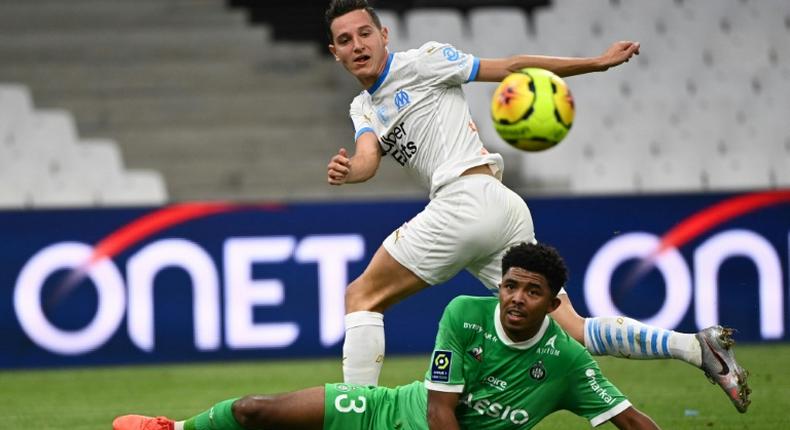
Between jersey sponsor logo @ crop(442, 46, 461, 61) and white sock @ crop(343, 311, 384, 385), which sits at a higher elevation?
jersey sponsor logo @ crop(442, 46, 461, 61)

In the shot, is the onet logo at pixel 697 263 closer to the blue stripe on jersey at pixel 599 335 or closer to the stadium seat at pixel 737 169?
the stadium seat at pixel 737 169

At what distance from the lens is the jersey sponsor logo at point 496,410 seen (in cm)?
492

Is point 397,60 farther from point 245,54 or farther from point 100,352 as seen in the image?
point 245,54

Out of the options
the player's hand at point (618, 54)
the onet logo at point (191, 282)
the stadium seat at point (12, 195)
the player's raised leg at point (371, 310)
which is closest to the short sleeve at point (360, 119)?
the player's raised leg at point (371, 310)

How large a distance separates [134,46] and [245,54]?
3.78 feet

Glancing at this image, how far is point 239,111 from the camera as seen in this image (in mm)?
13070

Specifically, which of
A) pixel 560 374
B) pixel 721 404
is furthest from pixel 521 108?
pixel 721 404

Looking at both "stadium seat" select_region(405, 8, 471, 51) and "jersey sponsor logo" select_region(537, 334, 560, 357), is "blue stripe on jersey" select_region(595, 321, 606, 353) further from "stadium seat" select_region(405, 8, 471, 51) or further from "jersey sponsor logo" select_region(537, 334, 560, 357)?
"stadium seat" select_region(405, 8, 471, 51)

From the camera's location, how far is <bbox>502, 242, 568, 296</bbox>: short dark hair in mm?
4820

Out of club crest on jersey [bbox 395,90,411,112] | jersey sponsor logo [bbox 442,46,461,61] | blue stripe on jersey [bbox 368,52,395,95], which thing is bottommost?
club crest on jersey [bbox 395,90,411,112]

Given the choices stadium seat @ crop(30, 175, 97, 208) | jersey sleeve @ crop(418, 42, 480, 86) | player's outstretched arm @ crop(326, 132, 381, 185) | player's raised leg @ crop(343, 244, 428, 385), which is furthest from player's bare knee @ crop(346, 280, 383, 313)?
stadium seat @ crop(30, 175, 97, 208)

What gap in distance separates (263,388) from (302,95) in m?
5.50

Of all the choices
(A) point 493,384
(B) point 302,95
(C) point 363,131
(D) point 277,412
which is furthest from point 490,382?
(B) point 302,95

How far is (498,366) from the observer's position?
489 centimetres
